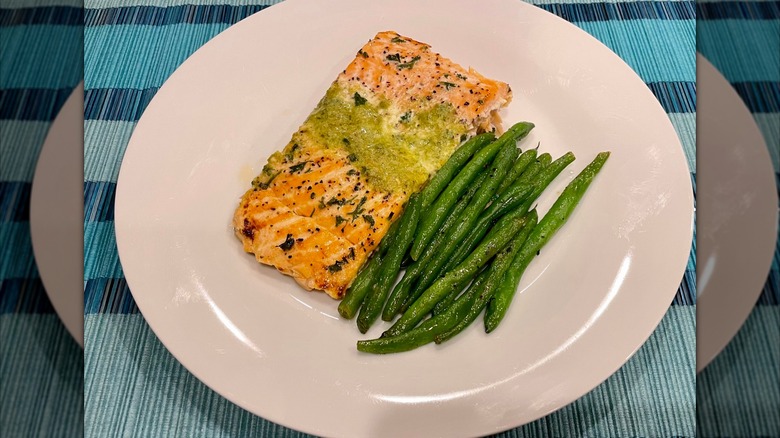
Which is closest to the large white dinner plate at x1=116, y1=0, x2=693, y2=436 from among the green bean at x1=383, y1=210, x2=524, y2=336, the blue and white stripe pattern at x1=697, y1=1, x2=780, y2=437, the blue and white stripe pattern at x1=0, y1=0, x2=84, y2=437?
the green bean at x1=383, y1=210, x2=524, y2=336

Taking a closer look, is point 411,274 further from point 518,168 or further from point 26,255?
point 26,255

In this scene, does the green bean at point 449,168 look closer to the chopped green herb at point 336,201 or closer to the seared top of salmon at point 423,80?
the seared top of salmon at point 423,80

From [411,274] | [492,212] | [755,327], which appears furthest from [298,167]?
[755,327]

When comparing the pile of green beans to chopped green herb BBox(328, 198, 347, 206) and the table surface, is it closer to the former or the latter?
chopped green herb BBox(328, 198, 347, 206)

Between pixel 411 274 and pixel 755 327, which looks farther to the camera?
pixel 411 274

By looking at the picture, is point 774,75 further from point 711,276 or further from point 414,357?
point 414,357
